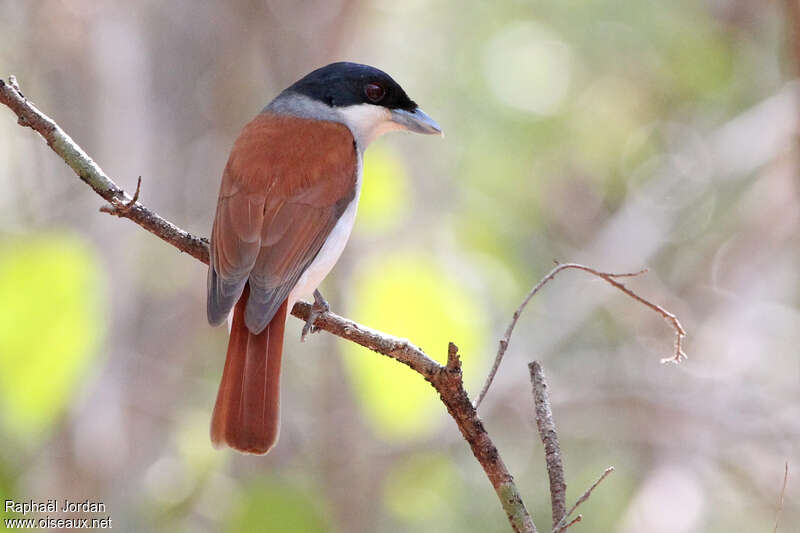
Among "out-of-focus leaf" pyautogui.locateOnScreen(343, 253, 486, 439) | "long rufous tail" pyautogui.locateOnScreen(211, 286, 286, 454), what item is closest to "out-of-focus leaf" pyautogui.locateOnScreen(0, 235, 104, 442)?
"long rufous tail" pyautogui.locateOnScreen(211, 286, 286, 454)

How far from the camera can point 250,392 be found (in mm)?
2922

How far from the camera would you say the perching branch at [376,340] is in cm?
224

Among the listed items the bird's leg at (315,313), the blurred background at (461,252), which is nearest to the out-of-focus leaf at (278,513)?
the blurred background at (461,252)

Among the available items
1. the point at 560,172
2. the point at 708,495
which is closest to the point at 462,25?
the point at 560,172

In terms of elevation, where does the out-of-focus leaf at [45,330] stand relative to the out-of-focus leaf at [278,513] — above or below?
above

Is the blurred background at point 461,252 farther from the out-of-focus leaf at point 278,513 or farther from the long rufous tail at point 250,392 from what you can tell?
the long rufous tail at point 250,392

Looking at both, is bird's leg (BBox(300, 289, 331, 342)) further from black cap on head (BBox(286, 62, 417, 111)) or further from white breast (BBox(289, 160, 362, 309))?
black cap on head (BBox(286, 62, 417, 111))

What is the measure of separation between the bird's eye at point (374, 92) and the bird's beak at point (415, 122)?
79mm

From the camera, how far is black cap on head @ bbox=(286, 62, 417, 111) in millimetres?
3979

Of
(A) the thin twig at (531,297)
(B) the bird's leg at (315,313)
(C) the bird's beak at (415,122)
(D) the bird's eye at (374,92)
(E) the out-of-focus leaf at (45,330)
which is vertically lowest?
(A) the thin twig at (531,297)

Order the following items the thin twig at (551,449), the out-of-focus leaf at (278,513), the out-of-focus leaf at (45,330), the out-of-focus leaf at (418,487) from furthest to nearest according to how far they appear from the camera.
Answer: the out-of-focus leaf at (418,487)
the out-of-focus leaf at (278,513)
the out-of-focus leaf at (45,330)
the thin twig at (551,449)

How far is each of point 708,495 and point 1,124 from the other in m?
4.63

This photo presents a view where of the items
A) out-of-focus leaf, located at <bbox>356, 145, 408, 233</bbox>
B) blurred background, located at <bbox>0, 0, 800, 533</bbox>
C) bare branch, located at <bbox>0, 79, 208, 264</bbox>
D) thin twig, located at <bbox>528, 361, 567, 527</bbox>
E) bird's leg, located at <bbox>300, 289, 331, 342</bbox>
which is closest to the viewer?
thin twig, located at <bbox>528, 361, 567, 527</bbox>

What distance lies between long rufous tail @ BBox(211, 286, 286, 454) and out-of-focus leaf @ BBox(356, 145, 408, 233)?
1.45m
